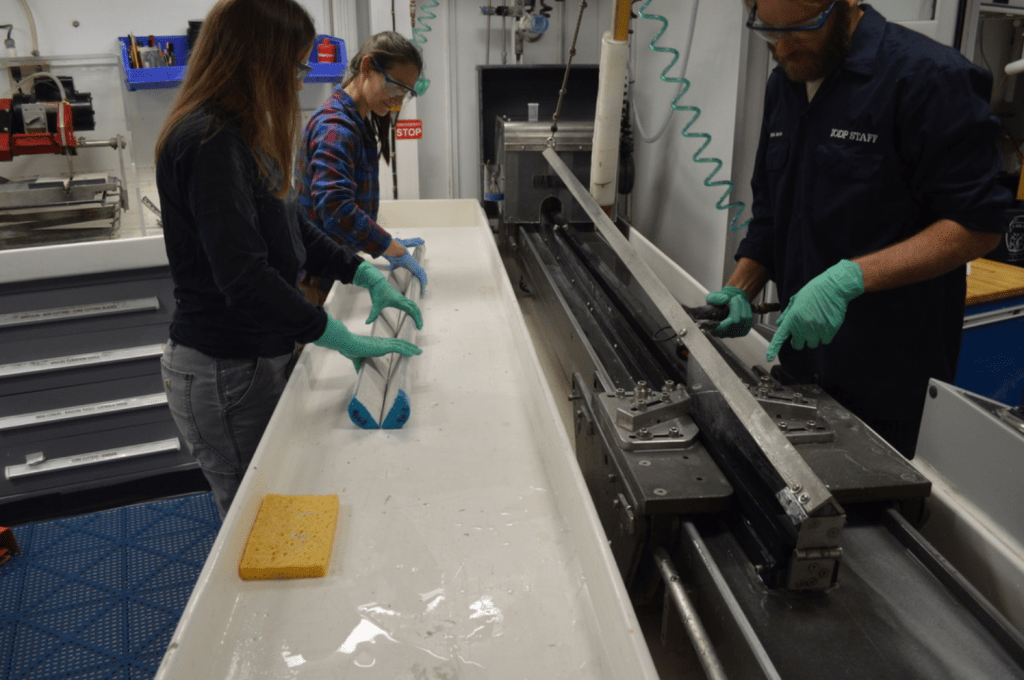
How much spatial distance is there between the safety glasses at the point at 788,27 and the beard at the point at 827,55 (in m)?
0.04

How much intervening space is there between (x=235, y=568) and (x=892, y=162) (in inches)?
50.1

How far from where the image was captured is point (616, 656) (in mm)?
800

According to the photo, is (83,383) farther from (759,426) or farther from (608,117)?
(759,426)

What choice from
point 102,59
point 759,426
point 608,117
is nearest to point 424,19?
point 102,59

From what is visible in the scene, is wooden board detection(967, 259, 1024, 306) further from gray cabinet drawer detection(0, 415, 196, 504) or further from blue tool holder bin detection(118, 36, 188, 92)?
blue tool holder bin detection(118, 36, 188, 92)

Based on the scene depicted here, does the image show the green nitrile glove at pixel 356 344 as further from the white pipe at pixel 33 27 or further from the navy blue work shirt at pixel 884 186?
the white pipe at pixel 33 27

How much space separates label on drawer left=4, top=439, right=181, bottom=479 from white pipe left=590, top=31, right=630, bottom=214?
170 cm

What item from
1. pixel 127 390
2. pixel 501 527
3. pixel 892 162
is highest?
pixel 892 162

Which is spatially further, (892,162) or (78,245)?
(78,245)

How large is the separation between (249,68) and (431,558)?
816mm

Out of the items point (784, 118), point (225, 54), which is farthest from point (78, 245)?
point (784, 118)

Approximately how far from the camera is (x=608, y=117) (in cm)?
221

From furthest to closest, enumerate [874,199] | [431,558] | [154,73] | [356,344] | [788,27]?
[154,73] → [356,344] → [874,199] → [788,27] → [431,558]

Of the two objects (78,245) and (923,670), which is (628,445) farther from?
(78,245)
